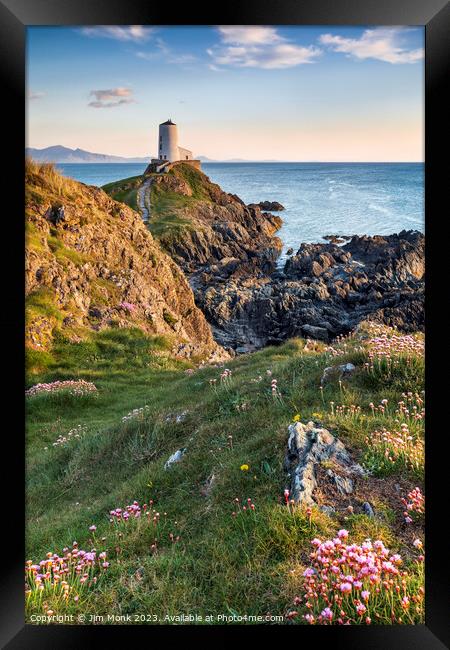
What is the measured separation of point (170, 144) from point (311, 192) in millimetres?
2574

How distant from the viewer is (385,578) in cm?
379

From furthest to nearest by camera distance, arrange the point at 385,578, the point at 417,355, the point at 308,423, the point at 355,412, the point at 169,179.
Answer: the point at 169,179, the point at 417,355, the point at 355,412, the point at 308,423, the point at 385,578

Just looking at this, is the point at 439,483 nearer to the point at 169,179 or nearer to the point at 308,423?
the point at 308,423

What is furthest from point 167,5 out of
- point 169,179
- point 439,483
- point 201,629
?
point 201,629

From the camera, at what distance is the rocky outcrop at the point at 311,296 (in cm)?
882

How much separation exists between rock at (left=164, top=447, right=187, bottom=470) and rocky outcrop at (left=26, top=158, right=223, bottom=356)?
4.58 metres

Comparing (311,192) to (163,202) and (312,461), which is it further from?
(312,461)

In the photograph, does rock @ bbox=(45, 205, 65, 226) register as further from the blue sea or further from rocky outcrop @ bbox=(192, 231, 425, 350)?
rocky outcrop @ bbox=(192, 231, 425, 350)

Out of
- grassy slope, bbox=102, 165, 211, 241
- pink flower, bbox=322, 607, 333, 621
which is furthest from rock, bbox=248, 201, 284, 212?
pink flower, bbox=322, 607, 333, 621

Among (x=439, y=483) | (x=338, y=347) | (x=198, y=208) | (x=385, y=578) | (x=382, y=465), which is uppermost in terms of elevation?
(x=198, y=208)

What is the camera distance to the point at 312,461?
4465 mm

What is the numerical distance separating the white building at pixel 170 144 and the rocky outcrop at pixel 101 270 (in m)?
3.00

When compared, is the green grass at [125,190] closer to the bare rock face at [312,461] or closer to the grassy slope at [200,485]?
the grassy slope at [200,485]

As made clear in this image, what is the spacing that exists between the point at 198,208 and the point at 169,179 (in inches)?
32.1
